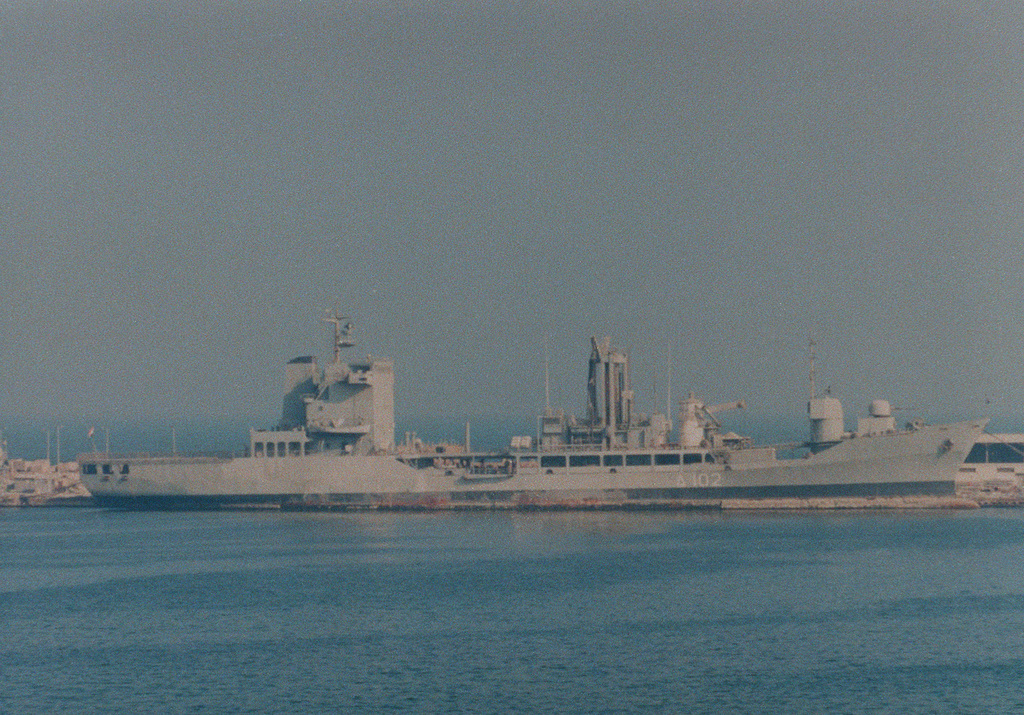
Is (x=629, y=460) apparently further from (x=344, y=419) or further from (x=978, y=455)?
(x=978, y=455)

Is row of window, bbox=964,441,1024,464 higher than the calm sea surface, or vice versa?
row of window, bbox=964,441,1024,464

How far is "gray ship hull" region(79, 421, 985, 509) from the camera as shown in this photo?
211 feet

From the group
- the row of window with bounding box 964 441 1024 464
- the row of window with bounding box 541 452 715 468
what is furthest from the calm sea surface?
the row of window with bounding box 964 441 1024 464

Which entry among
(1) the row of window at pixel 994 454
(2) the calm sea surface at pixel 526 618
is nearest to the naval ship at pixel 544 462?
(2) the calm sea surface at pixel 526 618

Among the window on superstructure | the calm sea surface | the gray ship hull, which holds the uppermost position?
the window on superstructure

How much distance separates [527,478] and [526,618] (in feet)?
92.2

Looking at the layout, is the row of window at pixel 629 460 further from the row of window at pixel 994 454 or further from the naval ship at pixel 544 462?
the row of window at pixel 994 454

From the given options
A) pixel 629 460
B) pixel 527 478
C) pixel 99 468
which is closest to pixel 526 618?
pixel 629 460

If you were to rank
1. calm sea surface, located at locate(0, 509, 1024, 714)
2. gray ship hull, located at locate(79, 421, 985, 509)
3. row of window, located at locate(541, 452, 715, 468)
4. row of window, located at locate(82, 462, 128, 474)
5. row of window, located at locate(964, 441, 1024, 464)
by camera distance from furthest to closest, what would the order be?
row of window, located at locate(964, 441, 1024, 464) → row of window, located at locate(82, 462, 128, 474) → row of window, located at locate(541, 452, 715, 468) → gray ship hull, located at locate(79, 421, 985, 509) → calm sea surface, located at locate(0, 509, 1024, 714)

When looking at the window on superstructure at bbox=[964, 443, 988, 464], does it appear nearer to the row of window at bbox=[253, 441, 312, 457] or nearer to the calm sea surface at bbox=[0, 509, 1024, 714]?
the calm sea surface at bbox=[0, 509, 1024, 714]

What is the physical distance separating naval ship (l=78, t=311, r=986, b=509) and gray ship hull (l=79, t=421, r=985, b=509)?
5cm

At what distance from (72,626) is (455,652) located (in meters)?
12.1

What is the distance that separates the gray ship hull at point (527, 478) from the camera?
64.4 meters

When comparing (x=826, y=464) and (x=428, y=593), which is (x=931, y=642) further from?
(x=826, y=464)
